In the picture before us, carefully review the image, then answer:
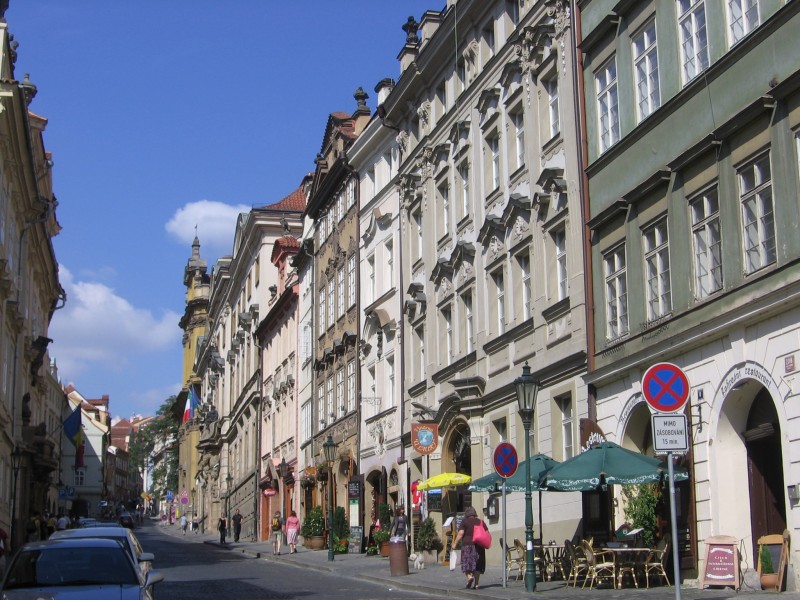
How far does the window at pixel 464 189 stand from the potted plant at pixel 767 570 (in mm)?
16807

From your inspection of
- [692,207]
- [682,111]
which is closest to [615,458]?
[692,207]

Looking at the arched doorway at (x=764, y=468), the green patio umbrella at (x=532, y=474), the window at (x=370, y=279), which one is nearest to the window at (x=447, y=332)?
the window at (x=370, y=279)

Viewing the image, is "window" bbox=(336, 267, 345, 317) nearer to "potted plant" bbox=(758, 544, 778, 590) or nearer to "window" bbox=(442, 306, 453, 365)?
"window" bbox=(442, 306, 453, 365)

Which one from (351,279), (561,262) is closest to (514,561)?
(561,262)

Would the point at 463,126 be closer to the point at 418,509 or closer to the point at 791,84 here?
the point at 418,509

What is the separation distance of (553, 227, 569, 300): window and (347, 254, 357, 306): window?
61.5 ft

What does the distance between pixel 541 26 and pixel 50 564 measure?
18.5 metres

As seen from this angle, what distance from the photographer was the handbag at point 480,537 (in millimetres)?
22812

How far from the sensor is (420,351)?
1463 inches

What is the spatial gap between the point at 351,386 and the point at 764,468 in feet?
86.8

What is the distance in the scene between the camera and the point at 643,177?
22312 millimetres

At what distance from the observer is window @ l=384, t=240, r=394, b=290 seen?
4066 centimetres

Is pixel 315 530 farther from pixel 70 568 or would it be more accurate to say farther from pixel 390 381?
pixel 70 568

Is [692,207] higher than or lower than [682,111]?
lower
